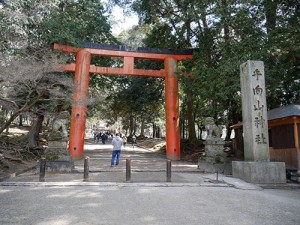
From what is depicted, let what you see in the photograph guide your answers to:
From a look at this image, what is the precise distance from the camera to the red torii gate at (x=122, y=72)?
1505cm

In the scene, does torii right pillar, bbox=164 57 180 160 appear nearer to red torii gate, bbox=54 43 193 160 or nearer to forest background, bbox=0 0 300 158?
red torii gate, bbox=54 43 193 160

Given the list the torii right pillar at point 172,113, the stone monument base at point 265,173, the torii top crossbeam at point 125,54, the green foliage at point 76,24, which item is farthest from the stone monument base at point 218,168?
the green foliage at point 76,24

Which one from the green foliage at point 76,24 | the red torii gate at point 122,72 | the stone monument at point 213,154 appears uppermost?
the green foliage at point 76,24

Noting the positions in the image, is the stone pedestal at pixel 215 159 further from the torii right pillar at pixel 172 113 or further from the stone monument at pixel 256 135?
the torii right pillar at pixel 172 113

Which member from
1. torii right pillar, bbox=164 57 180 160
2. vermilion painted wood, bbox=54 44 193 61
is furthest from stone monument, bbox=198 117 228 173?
vermilion painted wood, bbox=54 44 193 61

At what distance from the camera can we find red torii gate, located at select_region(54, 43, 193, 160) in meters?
15.0

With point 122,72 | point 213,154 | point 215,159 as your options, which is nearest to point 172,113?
point 122,72

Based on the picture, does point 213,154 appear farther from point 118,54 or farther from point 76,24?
point 76,24

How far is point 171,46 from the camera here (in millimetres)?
18719

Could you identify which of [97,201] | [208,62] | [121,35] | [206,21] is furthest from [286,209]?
[121,35]

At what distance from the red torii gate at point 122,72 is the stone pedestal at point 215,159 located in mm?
5016

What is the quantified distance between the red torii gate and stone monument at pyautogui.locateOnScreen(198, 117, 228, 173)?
4.79m

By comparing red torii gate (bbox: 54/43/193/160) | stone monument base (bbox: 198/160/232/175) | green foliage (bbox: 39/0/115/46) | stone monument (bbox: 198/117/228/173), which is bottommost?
stone monument base (bbox: 198/160/232/175)

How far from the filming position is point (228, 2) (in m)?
13.5
